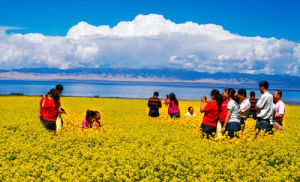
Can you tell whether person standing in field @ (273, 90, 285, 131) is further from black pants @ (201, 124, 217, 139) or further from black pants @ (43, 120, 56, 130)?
black pants @ (43, 120, 56, 130)

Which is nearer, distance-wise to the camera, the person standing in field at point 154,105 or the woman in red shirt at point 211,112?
the woman in red shirt at point 211,112

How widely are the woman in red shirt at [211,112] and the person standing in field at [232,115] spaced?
38 cm

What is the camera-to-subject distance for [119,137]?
35.8ft

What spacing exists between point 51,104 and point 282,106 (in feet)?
27.4

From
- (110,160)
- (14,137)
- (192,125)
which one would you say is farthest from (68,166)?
(192,125)

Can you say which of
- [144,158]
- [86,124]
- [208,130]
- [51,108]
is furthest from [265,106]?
[51,108]

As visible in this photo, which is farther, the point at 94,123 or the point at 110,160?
the point at 94,123

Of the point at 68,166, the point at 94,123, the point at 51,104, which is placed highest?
the point at 51,104

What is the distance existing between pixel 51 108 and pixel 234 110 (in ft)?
21.6

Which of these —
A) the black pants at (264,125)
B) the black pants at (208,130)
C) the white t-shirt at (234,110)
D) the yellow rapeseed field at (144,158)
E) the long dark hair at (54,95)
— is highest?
the long dark hair at (54,95)

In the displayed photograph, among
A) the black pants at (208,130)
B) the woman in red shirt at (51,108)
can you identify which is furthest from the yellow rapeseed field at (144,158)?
the woman in red shirt at (51,108)

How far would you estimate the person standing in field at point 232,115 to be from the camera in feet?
31.3

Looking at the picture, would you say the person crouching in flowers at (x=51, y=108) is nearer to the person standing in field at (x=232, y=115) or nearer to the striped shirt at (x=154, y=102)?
the person standing in field at (x=232, y=115)

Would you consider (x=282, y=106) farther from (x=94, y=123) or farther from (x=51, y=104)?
(x=51, y=104)
